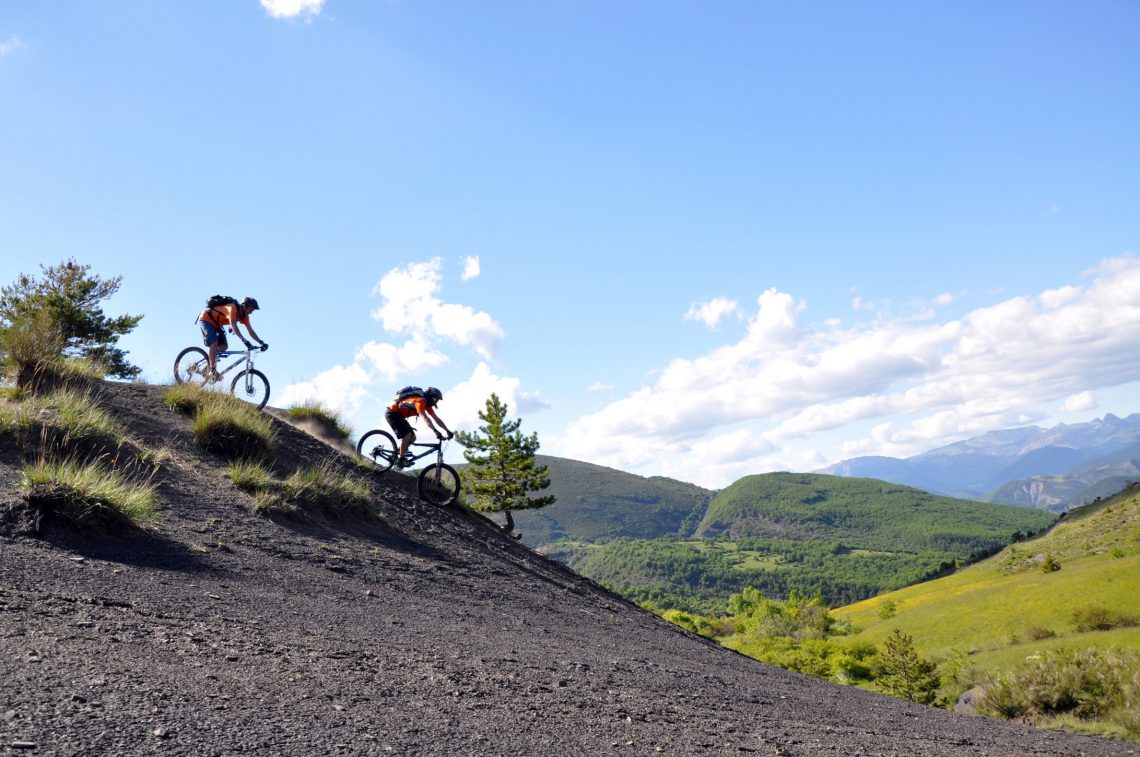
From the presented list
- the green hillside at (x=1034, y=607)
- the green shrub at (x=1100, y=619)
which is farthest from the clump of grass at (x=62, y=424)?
the green shrub at (x=1100, y=619)

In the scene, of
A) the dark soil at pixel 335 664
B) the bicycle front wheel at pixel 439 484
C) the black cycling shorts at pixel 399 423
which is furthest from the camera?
the bicycle front wheel at pixel 439 484

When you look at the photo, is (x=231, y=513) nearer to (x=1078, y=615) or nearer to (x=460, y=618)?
(x=460, y=618)

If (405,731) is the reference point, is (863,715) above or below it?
below

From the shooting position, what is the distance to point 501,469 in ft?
142

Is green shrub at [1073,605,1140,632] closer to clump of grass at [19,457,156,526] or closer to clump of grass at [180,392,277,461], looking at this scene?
clump of grass at [180,392,277,461]

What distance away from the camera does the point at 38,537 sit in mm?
7656

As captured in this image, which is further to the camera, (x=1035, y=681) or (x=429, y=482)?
(x=1035, y=681)

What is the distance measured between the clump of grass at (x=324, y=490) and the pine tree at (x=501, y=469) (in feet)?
93.0

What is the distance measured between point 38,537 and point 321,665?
4465mm

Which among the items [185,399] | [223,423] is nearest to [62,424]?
[223,423]

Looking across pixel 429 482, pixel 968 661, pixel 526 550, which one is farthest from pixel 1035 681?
pixel 968 661

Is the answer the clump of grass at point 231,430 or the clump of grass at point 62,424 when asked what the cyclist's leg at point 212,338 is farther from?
the clump of grass at point 62,424

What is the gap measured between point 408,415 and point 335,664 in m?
10.7

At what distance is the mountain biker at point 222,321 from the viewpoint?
51.9 ft
